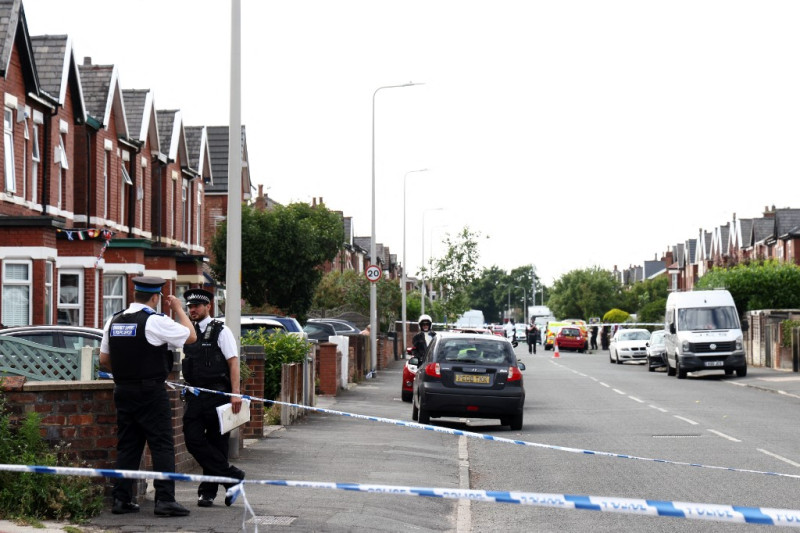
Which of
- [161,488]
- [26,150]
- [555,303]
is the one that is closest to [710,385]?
[26,150]

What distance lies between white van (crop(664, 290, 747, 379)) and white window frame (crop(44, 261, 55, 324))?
19.4m

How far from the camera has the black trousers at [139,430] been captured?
907 cm

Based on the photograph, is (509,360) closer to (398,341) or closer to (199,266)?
(199,266)

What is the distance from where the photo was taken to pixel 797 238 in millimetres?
74375

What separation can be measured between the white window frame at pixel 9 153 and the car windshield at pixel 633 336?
31.4 meters

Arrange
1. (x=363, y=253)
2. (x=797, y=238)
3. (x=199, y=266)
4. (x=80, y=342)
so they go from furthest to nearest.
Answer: (x=363, y=253)
(x=797, y=238)
(x=199, y=266)
(x=80, y=342)

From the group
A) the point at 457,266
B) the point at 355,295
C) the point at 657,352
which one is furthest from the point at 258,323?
the point at 457,266

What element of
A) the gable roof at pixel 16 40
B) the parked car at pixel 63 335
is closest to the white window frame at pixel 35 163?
the gable roof at pixel 16 40

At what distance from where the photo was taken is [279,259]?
130 feet

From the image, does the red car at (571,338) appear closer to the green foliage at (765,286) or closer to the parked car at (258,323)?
the green foliage at (765,286)

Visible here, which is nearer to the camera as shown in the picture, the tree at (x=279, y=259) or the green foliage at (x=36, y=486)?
the green foliage at (x=36, y=486)

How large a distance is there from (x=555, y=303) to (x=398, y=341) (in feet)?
257

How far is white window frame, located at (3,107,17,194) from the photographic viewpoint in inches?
987

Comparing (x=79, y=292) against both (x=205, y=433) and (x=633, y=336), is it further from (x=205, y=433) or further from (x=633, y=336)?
(x=633, y=336)
